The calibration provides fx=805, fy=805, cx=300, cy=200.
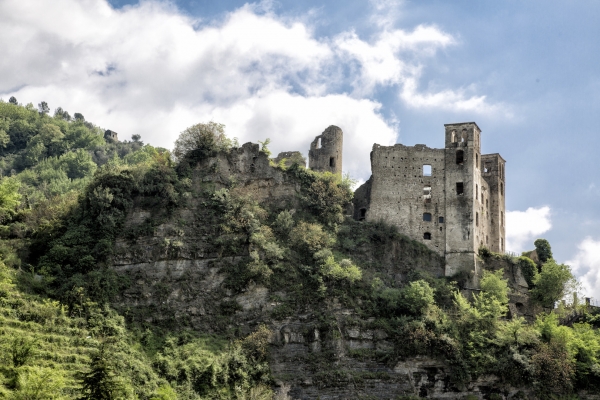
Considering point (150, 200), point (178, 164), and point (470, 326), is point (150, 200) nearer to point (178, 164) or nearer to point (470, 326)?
point (178, 164)

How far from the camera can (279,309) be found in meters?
51.9

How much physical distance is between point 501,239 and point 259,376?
2629 cm

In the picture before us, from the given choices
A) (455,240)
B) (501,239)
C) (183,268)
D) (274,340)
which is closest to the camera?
(274,340)

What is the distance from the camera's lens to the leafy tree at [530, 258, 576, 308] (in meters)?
57.9

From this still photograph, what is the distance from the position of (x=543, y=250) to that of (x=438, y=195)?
9.75m

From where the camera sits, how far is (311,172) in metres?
61.0

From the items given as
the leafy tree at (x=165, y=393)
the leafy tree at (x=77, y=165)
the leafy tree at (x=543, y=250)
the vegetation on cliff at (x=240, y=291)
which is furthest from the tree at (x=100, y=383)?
the leafy tree at (x=77, y=165)

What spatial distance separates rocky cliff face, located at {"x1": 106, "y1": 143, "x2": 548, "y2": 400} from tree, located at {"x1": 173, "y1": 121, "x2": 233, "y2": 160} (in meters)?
1.92

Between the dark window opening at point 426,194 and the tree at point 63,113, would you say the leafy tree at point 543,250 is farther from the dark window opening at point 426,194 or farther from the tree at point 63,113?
the tree at point 63,113

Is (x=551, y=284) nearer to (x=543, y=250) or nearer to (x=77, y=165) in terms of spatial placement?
(x=543, y=250)

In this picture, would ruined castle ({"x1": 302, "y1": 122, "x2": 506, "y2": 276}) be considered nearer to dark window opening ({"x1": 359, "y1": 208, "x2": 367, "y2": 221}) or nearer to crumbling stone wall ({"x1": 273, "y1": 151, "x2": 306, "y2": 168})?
dark window opening ({"x1": 359, "y1": 208, "x2": 367, "y2": 221})

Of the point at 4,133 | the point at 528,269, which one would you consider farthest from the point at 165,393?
the point at 4,133

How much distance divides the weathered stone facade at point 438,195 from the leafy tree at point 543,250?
12.8 feet

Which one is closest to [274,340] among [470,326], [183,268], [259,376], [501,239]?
[259,376]
